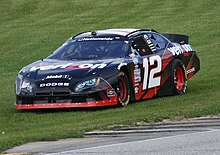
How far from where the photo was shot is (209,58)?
2241 centimetres

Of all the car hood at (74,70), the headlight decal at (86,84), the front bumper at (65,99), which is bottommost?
the front bumper at (65,99)

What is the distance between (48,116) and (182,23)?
16.7 m

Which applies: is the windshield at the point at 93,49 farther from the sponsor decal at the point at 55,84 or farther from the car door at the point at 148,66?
the sponsor decal at the point at 55,84

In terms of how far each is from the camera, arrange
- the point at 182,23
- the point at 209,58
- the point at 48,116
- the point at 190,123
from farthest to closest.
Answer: the point at 182,23
the point at 209,58
the point at 48,116
the point at 190,123

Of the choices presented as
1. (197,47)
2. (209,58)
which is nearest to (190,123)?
(209,58)

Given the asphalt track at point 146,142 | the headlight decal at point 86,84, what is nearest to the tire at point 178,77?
the headlight decal at point 86,84

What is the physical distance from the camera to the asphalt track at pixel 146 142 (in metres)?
9.88

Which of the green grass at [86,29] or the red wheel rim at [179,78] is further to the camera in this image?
the red wheel rim at [179,78]

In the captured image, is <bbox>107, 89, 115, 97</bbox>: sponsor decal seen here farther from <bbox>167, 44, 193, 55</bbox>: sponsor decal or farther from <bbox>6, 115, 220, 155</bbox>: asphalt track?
<bbox>167, 44, 193, 55</bbox>: sponsor decal

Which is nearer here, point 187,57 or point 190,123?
point 190,123

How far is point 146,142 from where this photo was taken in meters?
10.5

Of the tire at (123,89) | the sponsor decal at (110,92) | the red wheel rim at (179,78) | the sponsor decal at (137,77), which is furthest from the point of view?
the red wheel rim at (179,78)

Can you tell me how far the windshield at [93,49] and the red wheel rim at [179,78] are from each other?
1626 millimetres

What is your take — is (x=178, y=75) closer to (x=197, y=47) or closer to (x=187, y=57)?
(x=187, y=57)
